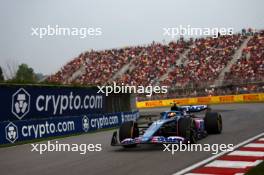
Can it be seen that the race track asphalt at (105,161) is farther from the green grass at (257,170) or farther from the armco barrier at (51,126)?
the armco barrier at (51,126)

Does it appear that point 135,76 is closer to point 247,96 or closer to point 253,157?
point 247,96

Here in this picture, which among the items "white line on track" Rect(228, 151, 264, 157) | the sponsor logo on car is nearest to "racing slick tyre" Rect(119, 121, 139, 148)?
the sponsor logo on car

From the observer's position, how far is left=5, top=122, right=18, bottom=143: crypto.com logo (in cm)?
1544

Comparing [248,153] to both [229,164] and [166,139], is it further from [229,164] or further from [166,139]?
[166,139]

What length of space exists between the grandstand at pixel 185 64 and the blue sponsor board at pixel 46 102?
17761 mm

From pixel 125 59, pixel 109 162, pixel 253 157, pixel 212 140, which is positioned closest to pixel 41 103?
pixel 212 140

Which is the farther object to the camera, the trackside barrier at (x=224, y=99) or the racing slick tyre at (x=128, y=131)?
the trackside barrier at (x=224, y=99)

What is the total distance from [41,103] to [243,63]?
2601cm

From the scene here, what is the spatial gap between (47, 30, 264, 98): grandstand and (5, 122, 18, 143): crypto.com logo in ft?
79.1

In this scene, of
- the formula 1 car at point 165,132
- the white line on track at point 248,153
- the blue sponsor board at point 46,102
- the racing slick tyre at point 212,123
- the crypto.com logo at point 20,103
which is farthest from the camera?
the crypto.com logo at point 20,103

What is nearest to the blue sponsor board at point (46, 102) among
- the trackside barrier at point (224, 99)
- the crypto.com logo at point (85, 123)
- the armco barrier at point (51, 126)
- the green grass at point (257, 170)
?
the armco barrier at point (51, 126)

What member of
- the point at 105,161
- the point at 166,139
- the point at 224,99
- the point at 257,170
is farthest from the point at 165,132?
the point at 224,99

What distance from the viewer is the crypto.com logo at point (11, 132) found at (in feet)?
50.6

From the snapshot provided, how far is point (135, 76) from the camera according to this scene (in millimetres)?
47906
